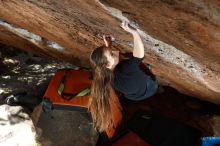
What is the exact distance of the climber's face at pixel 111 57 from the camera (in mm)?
3802

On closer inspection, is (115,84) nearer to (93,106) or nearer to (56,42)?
(93,106)

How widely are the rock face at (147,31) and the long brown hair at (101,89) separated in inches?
17.0

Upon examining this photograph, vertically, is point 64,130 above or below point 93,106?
below

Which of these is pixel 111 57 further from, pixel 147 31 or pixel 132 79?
pixel 147 31

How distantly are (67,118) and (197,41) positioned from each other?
3.16m

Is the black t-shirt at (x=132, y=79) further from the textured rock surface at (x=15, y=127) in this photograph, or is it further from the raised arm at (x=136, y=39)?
the textured rock surface at (x=15, y=127)

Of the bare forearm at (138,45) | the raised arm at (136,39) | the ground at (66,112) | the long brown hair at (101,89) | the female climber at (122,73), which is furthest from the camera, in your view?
the ground at (66,112)

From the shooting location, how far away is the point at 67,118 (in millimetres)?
5816

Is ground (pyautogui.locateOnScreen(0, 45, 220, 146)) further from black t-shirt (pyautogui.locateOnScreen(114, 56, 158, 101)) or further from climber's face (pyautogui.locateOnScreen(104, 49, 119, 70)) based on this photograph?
climber's face (pyautogui.locateOnScreen(104, 49, 119, 70))

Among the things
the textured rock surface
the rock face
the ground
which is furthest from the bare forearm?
the textured rock surface

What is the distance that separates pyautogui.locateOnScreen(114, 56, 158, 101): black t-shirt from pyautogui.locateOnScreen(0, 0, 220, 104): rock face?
Answer: 1.26 ft

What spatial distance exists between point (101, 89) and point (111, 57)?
61 cm

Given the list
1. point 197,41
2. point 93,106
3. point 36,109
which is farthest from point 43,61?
point 197,41

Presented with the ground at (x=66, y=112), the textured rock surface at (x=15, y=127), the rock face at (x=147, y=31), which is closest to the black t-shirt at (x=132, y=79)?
the rock face at (x=147, y=31)
